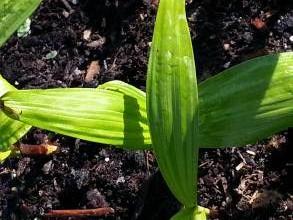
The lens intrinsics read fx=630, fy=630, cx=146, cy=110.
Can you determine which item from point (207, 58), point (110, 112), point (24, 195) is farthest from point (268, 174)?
point (24, 195)

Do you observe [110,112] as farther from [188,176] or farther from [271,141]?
[271,141]

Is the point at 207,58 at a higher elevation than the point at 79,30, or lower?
lower

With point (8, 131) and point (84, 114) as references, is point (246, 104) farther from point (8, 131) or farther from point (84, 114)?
point (8, 131)

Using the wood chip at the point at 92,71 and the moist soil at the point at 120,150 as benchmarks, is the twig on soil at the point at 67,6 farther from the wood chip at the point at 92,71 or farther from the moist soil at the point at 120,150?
the wood chip at the point at 92,71

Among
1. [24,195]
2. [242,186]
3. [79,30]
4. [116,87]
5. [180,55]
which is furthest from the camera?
[79,30]

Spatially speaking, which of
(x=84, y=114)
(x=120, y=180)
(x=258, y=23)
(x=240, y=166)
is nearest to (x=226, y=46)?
(x=258, y=23)

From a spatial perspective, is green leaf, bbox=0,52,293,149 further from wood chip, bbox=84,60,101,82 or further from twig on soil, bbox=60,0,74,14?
twig on soil, bbox=60,0,74,14
